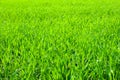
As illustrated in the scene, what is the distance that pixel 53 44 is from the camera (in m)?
2.96

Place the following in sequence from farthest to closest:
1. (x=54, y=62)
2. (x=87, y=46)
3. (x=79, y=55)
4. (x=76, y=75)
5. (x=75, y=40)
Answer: (x=75, y=40)
(x=87, y=46)
(x=79, y=55)
(x=54, y=62)
(x=76, y=75)

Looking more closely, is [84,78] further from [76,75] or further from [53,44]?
[53,44]

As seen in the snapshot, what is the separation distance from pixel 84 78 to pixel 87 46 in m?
0.78

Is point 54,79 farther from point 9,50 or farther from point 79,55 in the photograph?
point 9,50

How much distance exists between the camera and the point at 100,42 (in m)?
2.95

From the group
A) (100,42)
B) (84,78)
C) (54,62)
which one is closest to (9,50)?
(54,62)

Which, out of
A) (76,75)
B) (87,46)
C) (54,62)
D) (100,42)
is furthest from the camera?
(100,42)

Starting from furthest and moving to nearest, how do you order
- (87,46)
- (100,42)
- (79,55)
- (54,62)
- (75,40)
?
(75,40) < (100,42) < (87,46) < (79,55) < (54,62)

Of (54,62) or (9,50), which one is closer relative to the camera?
(54,62)

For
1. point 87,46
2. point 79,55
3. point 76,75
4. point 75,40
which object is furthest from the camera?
point 75,40

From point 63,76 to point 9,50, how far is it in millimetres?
1054

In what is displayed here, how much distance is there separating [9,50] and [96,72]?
46.5 inches

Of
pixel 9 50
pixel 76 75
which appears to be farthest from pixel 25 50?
pixel 76 75

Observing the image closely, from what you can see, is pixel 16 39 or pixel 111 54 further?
pixel 16 39
